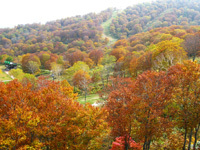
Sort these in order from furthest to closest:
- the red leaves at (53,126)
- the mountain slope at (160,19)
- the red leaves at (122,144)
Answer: the mountain slope at (160,19) < the red leaves at (122,144) < the red leaves at (53,126)

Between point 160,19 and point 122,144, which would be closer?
point 122,144

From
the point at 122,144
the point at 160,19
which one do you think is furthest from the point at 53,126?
the point at 160,19

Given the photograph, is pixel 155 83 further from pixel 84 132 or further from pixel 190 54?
pixel 190 54

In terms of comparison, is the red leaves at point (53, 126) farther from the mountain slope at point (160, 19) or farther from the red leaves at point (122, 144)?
the mountain slope at point (160, 19)

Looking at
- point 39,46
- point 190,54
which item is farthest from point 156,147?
point 39,46

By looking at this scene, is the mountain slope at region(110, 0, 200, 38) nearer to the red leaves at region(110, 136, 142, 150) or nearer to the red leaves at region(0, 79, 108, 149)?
the red leaves at region(110, 136, 142, 150)

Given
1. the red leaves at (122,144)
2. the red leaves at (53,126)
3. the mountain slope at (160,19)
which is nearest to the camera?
the red leaves at (53,126)

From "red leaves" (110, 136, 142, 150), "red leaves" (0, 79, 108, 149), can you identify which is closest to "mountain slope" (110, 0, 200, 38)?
"red leaves" (110, 136, 142, 150)

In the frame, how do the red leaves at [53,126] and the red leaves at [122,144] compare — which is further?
the red leaves at [122,144]

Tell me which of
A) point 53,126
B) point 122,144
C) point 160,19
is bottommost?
point 122,144

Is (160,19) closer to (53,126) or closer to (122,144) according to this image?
(122,144)

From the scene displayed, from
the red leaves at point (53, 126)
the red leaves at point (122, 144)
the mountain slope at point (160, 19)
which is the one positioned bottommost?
the red leaves at point (122, 144)

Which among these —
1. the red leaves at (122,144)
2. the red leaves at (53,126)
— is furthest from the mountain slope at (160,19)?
the red leaves at (53,126)

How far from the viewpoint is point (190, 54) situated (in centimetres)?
4384
